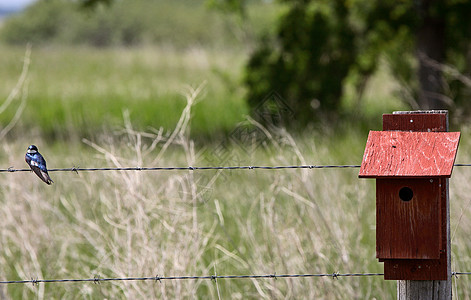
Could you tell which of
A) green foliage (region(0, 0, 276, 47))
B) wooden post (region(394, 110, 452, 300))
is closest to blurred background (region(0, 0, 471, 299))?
wooden post (region(394, 110, 452, 300))

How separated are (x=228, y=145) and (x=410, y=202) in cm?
746

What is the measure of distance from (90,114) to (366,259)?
10.3 metres

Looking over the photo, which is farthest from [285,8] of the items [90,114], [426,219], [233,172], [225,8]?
[426,219]

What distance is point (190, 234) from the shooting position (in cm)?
421

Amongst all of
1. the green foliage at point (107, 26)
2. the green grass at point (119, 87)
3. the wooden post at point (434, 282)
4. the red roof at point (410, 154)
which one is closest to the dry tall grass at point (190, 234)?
the wooden post at point (434, 282)

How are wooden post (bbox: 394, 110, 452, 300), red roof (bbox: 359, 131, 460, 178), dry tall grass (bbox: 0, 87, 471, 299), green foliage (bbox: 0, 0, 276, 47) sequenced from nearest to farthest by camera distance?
red roof (bbox: 359, 131, 460, 178) < wooden post (bbox: 394, 110, 452, 300) < dry tall grass (bbox: 0, 87, 471, 299) < green foliage (bbox: 0, 0, 276, 47)

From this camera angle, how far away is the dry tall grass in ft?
13.5

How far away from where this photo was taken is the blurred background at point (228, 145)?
14.0ft

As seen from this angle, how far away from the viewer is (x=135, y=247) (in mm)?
4363

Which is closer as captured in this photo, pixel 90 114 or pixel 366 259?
pixel 366 259

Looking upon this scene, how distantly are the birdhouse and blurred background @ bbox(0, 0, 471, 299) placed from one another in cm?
107

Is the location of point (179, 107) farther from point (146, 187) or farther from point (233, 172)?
point (146, 187)

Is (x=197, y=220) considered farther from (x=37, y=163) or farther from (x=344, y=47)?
(x=344, y=47)

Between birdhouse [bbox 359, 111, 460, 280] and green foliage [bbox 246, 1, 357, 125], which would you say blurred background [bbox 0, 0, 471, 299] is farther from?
birdhouse [bbox 359, 111, 460, 280]
